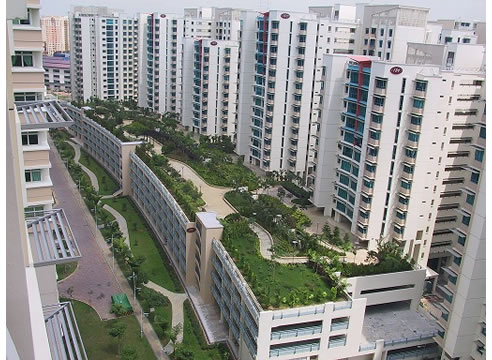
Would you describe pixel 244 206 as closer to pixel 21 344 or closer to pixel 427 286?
pixel 427 286

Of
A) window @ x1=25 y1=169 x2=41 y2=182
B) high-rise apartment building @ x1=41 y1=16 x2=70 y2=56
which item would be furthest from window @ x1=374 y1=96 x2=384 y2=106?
high-rise apartment building @ x1=41 y1=16 x2=70 y2=56

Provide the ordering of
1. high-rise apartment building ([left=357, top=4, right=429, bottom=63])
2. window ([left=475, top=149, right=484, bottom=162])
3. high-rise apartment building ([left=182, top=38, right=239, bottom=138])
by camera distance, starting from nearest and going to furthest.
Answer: window ([left=475, top=149, right=484, bottom=162]), high-rise apartment building ([left=357, top=4, right=429, bottom=63]), high-rise apartment building ([left=182, top=38, right=239, bottom=138])

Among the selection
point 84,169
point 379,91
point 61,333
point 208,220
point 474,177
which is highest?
point 379,91

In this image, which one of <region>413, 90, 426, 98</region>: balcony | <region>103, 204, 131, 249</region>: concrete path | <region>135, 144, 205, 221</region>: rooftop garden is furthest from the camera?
<region>103, 204, 131, 249</region>: concrete path

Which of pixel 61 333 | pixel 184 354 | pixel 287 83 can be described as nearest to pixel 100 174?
pixel 287 83

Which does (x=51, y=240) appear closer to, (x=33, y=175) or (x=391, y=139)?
(x=33, y=175)

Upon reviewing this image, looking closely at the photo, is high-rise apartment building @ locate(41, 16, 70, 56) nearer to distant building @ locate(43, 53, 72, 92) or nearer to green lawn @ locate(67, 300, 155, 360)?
distant building @ locate(43, 53, 72, 92)

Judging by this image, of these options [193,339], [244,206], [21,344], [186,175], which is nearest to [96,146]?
[186,175]
